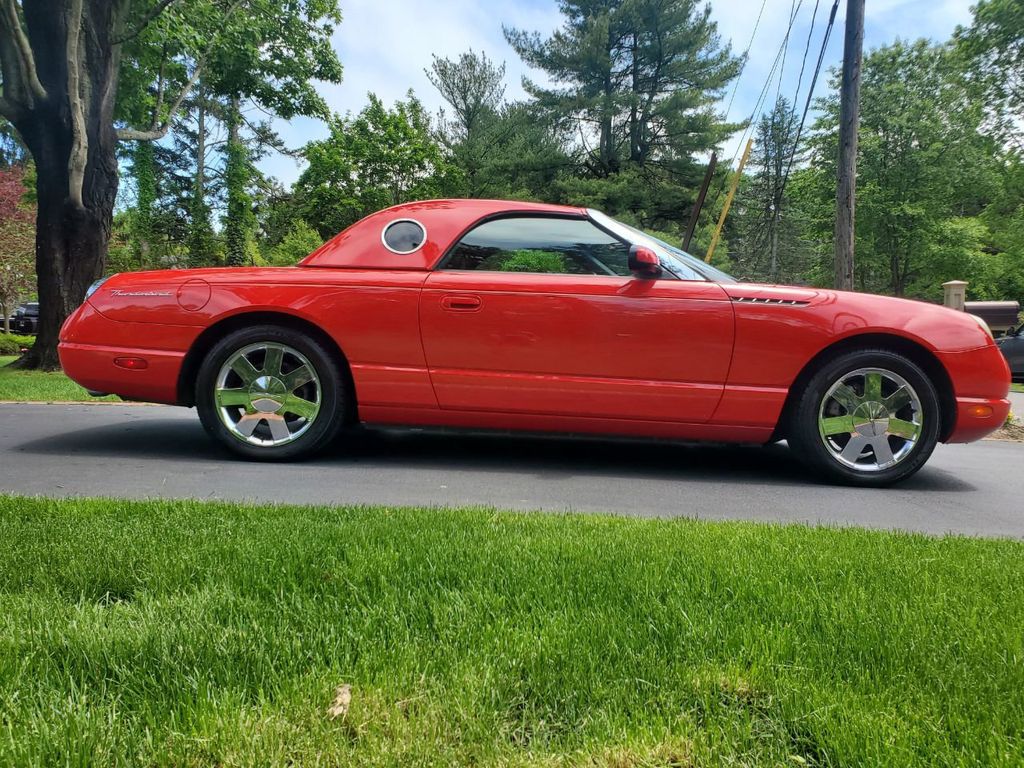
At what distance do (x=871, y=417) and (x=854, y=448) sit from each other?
0.20 m

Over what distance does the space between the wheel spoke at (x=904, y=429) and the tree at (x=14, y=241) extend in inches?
1034

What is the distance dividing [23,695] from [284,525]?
1130 millimetres

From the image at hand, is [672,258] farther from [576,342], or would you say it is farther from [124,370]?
[124,370]

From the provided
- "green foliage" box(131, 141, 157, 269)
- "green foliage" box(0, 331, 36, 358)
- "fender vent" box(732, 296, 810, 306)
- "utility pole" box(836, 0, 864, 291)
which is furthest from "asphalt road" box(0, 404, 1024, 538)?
"green foliage" box(131, 141, 157, 269)

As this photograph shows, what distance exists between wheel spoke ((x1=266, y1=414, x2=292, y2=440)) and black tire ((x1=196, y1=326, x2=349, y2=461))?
0.04 feet

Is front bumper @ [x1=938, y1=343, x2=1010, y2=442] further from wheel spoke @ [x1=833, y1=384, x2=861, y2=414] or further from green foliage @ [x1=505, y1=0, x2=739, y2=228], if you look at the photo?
green foliage @ [x1=505, y1=0, x2=739, y2=228]

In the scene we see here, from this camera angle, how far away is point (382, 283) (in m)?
3.77

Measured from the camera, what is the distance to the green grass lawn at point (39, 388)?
645cm

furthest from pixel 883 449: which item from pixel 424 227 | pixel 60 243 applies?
pixel 60 243

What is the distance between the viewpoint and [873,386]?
3.63 meters

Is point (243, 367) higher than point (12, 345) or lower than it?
higher

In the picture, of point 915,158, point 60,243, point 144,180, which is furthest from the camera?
point 144,180

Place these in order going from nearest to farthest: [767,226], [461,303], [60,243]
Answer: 1. [461,303]
2. [60,243]
3. [767,226]

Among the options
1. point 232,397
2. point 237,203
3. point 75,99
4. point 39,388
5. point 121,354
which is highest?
point 237,203
